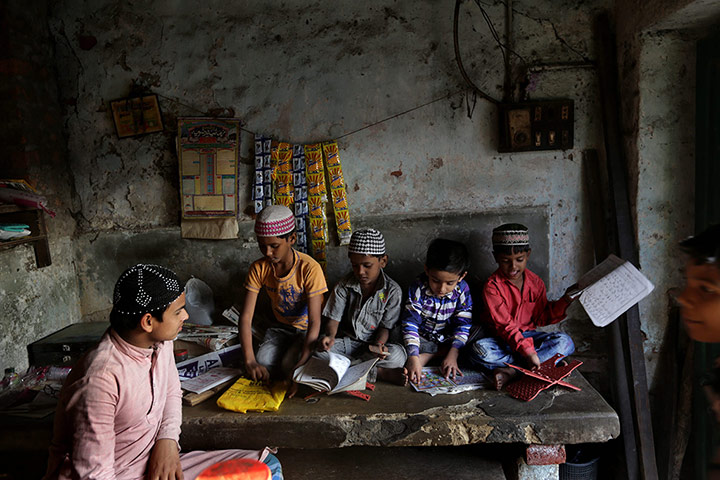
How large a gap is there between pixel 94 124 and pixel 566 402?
13.0 ft

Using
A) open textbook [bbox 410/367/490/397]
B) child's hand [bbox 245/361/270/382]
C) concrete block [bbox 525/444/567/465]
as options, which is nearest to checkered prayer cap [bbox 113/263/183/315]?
child's hand [bbox 245/361/270/382]

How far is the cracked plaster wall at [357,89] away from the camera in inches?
134

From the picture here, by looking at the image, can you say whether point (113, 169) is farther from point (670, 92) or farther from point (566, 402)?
point (670, 92)

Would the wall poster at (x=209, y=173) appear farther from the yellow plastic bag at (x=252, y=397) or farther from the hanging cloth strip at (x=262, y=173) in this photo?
the yellow plastic bag at (x=252, y=397)

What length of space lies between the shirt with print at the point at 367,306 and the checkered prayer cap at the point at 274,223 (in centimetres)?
58

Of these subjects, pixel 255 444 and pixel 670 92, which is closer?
pixel 255 444

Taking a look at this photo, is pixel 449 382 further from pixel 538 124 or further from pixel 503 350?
pixel 538 124

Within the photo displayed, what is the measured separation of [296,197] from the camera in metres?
3.62

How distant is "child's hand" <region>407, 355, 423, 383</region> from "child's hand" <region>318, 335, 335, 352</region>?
0.51 m

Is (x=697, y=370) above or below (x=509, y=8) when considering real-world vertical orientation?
below

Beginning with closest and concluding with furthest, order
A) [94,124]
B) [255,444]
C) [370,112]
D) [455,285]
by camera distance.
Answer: [255,444] < [455,285] < [370,112] < [94,124]

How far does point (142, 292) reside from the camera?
1.78 metres

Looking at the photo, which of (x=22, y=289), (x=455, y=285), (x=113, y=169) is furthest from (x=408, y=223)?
(x=22, y=289)

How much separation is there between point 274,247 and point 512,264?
1.54 m
